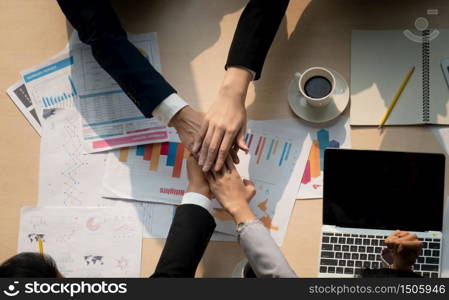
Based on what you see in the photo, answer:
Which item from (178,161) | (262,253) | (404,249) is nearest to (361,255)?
(404,249)

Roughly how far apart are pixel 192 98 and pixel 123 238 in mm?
361

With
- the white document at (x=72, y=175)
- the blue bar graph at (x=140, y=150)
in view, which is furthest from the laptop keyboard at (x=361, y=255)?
the blue bar graph at (x=140, y=150)

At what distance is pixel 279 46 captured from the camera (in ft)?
4.09

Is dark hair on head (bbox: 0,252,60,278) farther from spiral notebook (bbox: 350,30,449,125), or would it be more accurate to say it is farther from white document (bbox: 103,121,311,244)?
spiral notebook (bbox: 350,30,449,125)

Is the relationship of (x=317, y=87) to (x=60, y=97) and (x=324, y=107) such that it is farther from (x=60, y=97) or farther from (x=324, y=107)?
(x=60, y=97)

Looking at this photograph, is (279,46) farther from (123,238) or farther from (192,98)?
(123,238)

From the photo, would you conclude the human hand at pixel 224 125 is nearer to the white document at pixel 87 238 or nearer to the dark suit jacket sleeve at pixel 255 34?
the dark suit jacket sleeve at pixel 255 34

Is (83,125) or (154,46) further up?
(154,46)

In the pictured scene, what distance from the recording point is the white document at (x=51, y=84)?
127 cm

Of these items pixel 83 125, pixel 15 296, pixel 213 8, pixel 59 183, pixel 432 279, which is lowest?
pixel 15 296

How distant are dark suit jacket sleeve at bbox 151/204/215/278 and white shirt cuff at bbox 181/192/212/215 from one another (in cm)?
1

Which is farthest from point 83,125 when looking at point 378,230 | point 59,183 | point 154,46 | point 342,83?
point 378,230

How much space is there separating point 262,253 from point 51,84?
2.14ft

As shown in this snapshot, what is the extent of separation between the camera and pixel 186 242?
1079 millimetres
